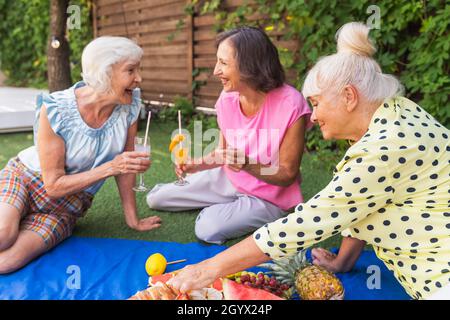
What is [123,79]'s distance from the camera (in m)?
2.76

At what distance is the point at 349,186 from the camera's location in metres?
1.67

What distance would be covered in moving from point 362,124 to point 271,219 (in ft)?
4.79

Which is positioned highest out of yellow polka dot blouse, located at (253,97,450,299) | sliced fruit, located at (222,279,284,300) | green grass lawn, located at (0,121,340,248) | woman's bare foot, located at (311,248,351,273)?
yellow polka dot blouse, located at (253,97,450,299)

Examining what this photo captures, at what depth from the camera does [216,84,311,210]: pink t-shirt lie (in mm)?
2941

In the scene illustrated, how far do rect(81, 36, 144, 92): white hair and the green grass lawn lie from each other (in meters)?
1.13

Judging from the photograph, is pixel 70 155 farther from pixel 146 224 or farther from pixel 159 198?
pixel 159 198

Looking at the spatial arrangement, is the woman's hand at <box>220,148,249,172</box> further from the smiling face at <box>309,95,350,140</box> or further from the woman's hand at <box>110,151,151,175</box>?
the smiling face at <box>309,95,350,140</box>

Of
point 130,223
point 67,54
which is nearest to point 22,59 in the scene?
point 67,54

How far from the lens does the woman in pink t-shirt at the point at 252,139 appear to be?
2.86m

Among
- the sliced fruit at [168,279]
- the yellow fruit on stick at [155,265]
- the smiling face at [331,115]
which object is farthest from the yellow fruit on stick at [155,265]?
the smiling face at [331,115]

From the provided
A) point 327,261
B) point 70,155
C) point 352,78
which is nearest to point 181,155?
point 70,155

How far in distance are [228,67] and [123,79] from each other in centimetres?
66

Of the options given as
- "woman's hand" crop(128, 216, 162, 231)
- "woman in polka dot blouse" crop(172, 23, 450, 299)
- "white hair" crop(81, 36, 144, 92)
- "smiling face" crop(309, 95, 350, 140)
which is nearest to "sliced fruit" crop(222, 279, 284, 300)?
"woman in polka dot blouse" crop(172, 23, 450, 299)

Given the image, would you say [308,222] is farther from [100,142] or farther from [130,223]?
[130,223]
